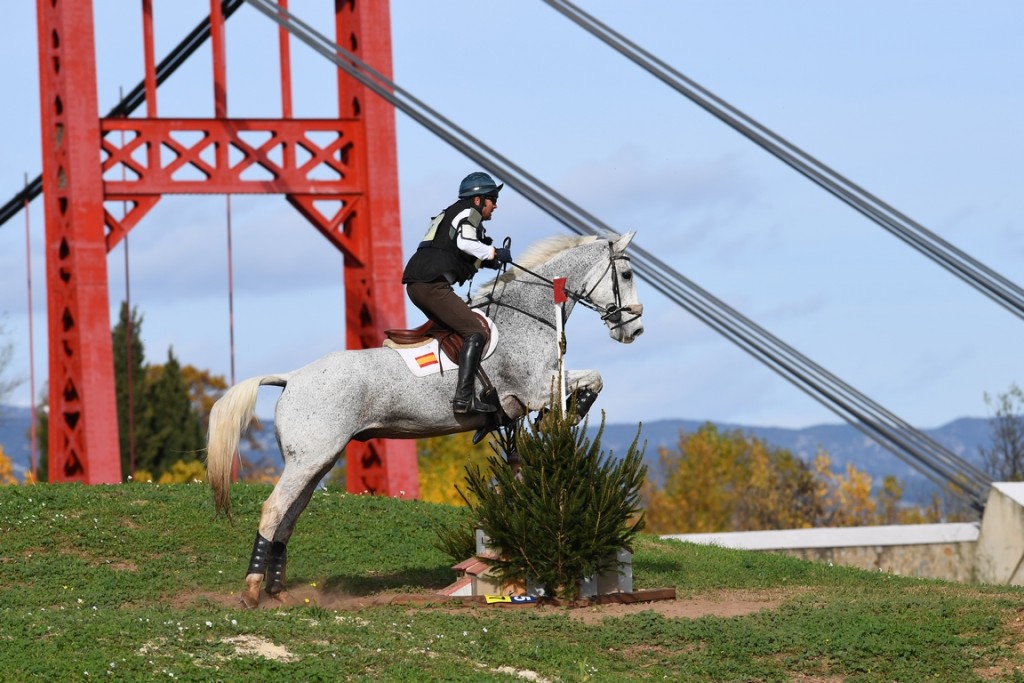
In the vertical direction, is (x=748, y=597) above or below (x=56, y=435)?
below

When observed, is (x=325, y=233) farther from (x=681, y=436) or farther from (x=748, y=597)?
(x=681, y=436)

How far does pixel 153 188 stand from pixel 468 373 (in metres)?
10.8

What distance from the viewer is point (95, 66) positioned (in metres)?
21.2

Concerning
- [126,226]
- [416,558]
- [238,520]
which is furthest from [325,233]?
[416,558]

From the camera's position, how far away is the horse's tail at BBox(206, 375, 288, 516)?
11.9 metres

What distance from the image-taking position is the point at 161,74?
2481 cm

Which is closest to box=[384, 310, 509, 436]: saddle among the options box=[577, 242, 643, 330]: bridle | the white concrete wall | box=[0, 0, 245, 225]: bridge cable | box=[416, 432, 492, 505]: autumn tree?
box=[577, 242, 643, 330]: bridle

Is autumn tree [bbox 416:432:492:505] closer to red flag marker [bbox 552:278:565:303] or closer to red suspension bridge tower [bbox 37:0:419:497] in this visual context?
red suspension bridge tower [bbox 37:0:419:497]

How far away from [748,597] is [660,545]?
4.09 metres

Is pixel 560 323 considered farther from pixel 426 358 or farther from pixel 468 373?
pixel 426 358

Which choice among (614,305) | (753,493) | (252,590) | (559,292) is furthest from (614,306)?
(753,493)

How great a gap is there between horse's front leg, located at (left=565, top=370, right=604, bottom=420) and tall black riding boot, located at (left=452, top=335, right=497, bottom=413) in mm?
846

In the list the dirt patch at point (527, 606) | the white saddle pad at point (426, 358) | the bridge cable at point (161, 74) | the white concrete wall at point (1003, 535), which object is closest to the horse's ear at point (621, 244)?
the white saddle pad at point (426, 358)

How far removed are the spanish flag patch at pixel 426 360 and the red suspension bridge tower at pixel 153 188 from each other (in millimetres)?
9823
